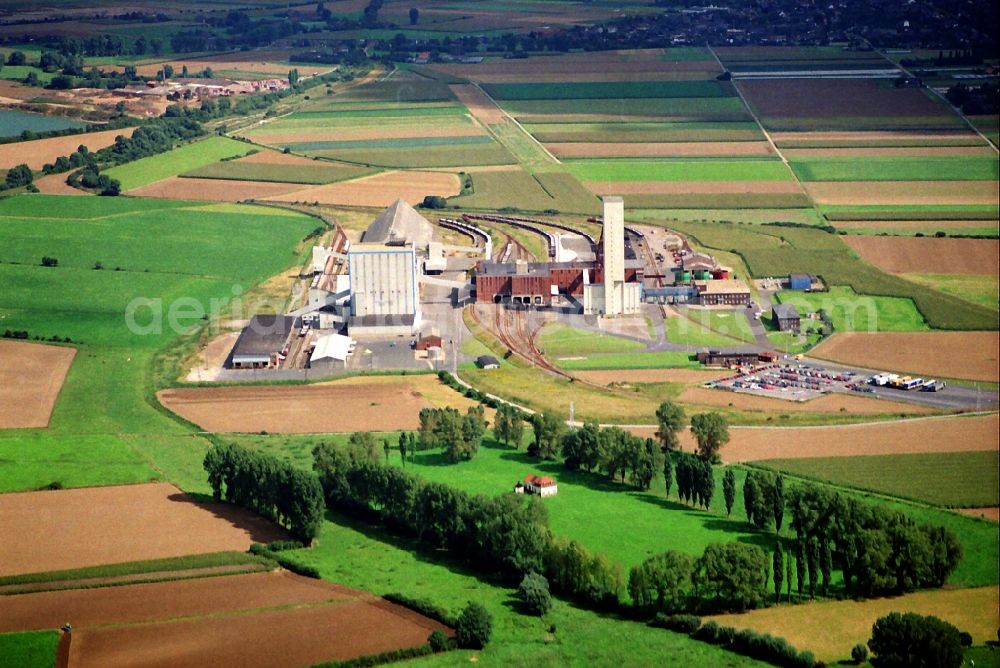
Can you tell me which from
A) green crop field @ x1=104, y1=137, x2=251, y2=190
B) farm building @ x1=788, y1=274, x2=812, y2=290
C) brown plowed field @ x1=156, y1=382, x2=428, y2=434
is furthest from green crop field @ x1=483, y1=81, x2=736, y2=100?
brown plowed field @ x1=156, y1=382, x2=428, y2=434

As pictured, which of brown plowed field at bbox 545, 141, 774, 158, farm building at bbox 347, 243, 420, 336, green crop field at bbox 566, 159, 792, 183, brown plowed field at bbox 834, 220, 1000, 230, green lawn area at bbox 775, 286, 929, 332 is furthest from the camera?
brown plowed field at bbox 545, 141, 774, 158

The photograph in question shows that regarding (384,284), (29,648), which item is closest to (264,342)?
(384,284)

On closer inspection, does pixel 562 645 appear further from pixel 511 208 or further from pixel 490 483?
pixel 511 208

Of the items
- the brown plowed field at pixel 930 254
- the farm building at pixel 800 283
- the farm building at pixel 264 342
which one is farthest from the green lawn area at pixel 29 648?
the brown plowed field at pixel 930 254

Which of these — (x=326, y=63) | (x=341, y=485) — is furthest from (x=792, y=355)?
(x=326, y=63)

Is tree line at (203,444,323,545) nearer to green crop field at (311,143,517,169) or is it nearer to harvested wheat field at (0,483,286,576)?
harvested wheat field at (0,483,286,576)
